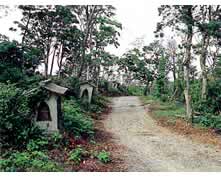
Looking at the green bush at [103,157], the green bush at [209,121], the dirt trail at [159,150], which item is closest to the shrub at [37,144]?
the green bush at [103,157]

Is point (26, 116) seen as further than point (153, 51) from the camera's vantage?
No

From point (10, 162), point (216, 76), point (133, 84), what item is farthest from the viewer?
point (133, 84)

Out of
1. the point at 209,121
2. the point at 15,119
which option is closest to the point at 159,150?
the point at 15,119

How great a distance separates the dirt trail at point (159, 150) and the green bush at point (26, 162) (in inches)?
93.6

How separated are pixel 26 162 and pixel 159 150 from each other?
5.03 metres

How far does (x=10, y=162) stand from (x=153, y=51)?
31036 millimetres

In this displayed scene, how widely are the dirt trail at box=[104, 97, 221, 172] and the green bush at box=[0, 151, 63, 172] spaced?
2.38m

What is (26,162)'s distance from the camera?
10352 mm

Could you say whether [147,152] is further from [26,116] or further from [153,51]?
[153,51]

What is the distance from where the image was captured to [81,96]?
87.1 ft

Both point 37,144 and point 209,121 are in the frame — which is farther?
point 209,121

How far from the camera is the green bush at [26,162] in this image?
32.9 feet

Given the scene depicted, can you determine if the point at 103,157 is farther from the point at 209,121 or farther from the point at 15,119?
the point at 209,121

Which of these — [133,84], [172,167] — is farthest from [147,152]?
[133,84]
